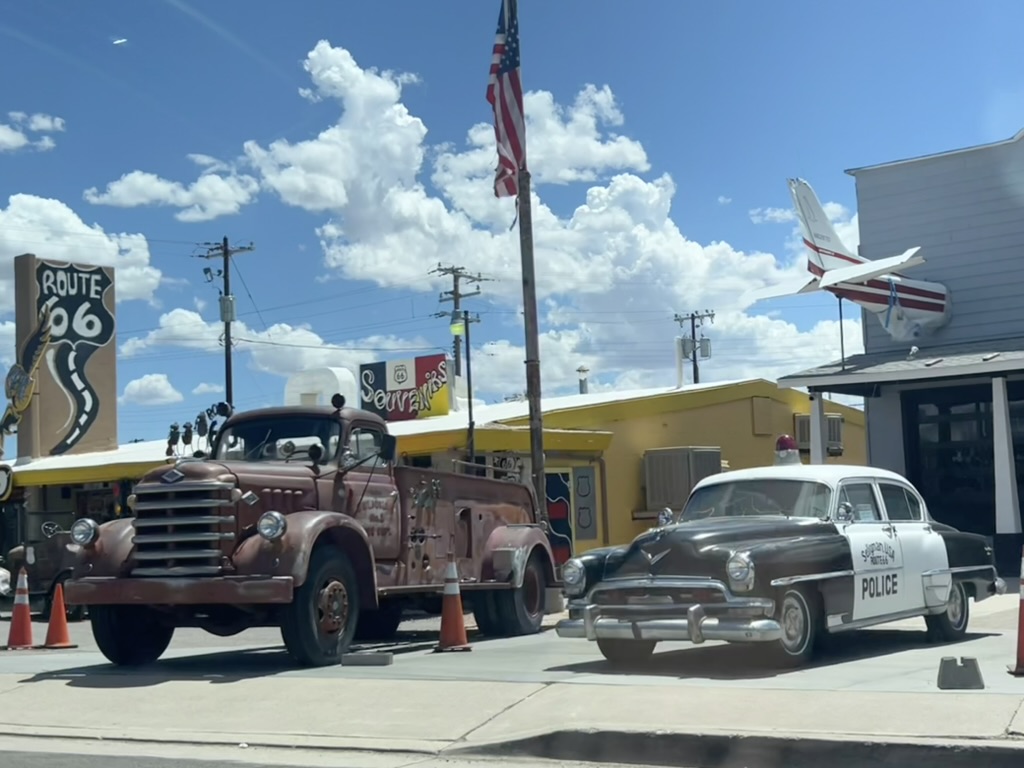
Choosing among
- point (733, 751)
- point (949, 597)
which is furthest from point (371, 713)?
point (949, 597)

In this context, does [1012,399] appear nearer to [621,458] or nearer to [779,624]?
[621,458]

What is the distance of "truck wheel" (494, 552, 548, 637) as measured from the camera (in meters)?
14.6

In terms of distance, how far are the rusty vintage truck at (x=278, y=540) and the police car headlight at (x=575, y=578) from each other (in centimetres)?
206

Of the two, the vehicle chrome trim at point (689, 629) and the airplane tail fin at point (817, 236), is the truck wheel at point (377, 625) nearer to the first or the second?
the vehicle chrome trim at point (689, 629)

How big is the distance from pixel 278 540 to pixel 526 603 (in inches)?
193

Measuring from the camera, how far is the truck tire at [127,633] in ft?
38.7

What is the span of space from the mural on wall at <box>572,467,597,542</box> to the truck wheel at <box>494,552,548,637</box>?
874cm

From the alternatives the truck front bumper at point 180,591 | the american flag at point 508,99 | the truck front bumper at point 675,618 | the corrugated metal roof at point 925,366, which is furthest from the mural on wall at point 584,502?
the truck front bumper at point 180,591

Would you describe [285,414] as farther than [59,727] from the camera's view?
Yes

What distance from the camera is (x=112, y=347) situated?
128 feet

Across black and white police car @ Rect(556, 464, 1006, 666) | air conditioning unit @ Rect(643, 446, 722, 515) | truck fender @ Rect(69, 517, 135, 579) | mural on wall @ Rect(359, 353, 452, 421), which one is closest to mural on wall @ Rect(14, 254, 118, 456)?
mural on wall @ Rect(359, 353, 452, 421)

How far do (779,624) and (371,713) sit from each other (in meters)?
3.11

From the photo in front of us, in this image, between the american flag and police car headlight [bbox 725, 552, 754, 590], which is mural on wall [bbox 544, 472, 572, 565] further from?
police car headlight [bbox 725, 552, 754, 590]

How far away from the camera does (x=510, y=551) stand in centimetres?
1464
